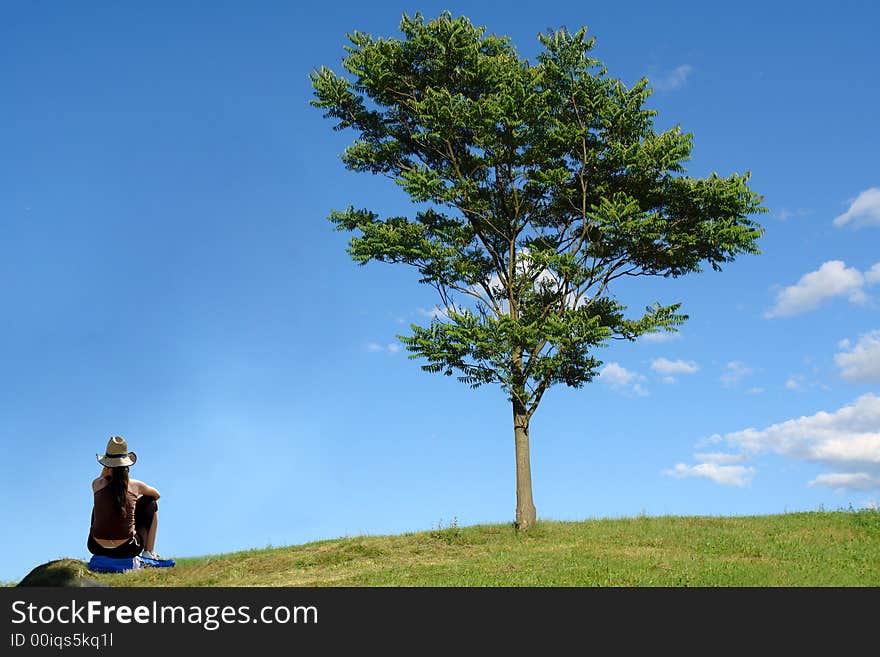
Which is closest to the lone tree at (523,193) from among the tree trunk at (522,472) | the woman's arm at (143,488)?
the tree trunk at (522,472)

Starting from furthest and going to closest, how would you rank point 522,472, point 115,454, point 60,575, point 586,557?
1. point 522,472
2. point 586,557
3. point 115,454
4. point 60,575

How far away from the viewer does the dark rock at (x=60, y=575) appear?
14688 millimetres

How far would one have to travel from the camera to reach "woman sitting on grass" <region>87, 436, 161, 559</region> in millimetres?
17000

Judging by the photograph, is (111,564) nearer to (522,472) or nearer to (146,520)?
(146,520)

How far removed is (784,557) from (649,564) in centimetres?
384

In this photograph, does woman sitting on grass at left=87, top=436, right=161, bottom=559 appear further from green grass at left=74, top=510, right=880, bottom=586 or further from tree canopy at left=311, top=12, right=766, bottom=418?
tree canopy at left=311, top=12, right=766, bottom=418

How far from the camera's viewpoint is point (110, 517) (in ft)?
56.9

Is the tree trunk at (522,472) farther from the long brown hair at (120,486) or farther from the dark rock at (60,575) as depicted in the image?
the dark rock at (60,575)

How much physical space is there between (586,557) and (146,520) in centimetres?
1027

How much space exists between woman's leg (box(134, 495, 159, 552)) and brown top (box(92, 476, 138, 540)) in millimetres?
178

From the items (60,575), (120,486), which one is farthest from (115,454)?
(60,575)

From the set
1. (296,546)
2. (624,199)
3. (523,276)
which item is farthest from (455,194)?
(296,546)

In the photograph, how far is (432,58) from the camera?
2602 cm
